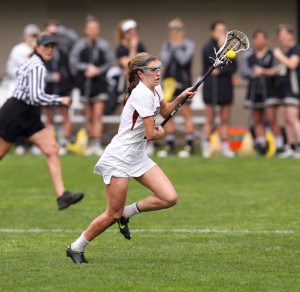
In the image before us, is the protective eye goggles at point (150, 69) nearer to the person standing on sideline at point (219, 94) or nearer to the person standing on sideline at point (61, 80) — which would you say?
the person standing on sideline at point (219, 94)

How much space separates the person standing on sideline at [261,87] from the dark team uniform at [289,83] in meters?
0.19

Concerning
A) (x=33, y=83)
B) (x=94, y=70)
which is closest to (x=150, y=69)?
(x=33, y=83)

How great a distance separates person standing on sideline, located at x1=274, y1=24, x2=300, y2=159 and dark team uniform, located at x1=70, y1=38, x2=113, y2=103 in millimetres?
3516

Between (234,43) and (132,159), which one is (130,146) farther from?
(234,43)

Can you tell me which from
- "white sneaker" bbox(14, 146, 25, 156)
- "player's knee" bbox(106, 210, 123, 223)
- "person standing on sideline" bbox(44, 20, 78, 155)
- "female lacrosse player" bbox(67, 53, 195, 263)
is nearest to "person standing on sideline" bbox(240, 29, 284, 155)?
"person standing on sideline" bbox(44, 20, 78, 155)

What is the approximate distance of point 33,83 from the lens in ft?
36.2

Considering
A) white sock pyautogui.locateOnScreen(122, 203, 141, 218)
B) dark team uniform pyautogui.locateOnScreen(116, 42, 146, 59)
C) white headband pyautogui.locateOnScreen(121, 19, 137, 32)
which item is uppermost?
white headband pyautogui.locateOnScreen(121, 19, 137, 32)

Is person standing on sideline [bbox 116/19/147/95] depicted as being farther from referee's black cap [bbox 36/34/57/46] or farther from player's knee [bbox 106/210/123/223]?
player's knee [bbox 106/210/123/223]

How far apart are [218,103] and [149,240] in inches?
342

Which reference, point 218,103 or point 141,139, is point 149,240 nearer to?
point 141,139

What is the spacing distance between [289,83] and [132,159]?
9.65 meters

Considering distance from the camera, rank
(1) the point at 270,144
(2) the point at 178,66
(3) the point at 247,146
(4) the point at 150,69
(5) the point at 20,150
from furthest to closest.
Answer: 1. (5) the point at 20,150
2. (1) the point at 270,144
3. (2) the point at 178,66
4. (3) the point at 247,146
5. (4) the point at 150,69

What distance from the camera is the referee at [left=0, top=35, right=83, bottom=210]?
435 inches

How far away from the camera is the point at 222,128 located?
17219mm
